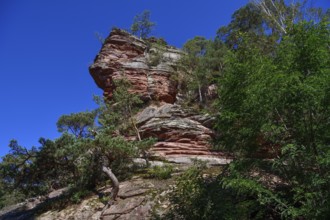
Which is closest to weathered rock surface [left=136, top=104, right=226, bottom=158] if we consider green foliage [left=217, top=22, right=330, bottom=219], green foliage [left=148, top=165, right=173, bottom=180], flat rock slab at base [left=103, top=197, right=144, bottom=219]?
green foliage [left=148, top=165, right=173, bottom=180]

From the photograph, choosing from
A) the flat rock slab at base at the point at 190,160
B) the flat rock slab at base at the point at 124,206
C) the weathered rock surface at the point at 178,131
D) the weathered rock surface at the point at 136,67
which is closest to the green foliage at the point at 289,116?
the flat rock slab at base at the point at 124,206

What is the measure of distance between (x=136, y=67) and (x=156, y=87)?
3.74m

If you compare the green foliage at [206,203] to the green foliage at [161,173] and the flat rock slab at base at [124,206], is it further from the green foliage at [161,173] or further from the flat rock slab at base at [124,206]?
the green foliage at [161,173]

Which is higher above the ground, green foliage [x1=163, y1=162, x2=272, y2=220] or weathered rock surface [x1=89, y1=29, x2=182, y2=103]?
weathered rock surface [x1=89, y1=29, x2=182, y2=103]

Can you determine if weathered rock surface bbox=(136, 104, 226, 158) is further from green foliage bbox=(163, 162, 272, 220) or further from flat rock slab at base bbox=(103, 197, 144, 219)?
green foliage bbox=(163, 162, 272, 220)

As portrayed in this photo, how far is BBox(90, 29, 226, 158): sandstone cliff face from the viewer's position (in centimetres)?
2109

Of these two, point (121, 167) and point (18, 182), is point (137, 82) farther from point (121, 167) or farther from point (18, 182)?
point (18, 182)

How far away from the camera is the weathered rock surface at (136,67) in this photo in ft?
104

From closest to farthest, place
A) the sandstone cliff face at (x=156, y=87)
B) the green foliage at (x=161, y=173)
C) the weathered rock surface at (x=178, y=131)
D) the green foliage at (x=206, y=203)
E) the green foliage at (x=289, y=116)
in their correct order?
1. the green foliage at (x=289, y=116)
2. the green foliage at (x=206, y=203)
3. the green foliage at (x=161, y=173)
4. the weathered rock surface at (x=178, y=131)
5. the sandstone cliff face at (x=156, y=87)

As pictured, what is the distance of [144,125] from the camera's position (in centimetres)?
2295

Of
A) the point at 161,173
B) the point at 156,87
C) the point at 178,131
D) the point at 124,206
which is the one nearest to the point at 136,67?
the point at 156,87

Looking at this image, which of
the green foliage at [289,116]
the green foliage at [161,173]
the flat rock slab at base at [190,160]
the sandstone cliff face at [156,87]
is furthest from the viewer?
the sandstone cliff face at [156,87]

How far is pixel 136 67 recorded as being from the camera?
33062mm

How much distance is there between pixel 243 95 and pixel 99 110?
15887 millimetres
